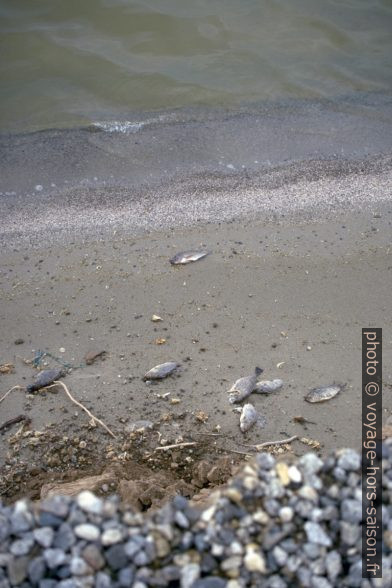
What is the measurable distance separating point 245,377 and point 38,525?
180 cm

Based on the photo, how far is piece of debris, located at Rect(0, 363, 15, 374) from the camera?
155 inches

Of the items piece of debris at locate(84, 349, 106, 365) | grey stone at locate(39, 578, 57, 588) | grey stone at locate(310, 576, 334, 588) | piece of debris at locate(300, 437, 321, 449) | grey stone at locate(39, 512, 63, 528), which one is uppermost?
grey stone at locate(39, 512, 63, 528)

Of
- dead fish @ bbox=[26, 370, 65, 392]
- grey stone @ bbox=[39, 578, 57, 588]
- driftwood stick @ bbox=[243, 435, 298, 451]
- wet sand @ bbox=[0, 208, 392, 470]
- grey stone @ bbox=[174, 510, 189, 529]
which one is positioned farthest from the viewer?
dead fish @ bbox=[26, 370, 65, 392]

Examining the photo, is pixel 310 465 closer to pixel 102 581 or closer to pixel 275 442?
pixel 102 581

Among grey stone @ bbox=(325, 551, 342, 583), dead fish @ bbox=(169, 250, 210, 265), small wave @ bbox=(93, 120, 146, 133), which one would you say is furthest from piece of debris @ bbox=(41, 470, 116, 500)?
small wave @ bbox=(93, 120, 146, 133)

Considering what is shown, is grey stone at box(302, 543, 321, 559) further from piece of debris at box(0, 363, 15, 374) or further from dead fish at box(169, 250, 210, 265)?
dead fish at box(169, 250, 210, 265)

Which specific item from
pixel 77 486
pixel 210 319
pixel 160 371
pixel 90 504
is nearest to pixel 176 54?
pixel 210 319

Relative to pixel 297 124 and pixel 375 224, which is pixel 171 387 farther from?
pixel 297 124

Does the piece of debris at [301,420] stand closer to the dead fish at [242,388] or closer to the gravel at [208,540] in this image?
the dead fish at [242,388]

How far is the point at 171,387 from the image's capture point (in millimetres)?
3795

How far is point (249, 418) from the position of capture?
11.7 feet

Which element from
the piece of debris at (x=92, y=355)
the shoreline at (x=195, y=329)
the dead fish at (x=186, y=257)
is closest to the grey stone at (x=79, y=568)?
the shoreline at (x=195, y=329)

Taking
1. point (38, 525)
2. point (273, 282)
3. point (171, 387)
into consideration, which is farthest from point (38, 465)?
point (273, 282)

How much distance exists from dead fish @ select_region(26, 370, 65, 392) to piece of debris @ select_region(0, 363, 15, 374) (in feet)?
0.60
